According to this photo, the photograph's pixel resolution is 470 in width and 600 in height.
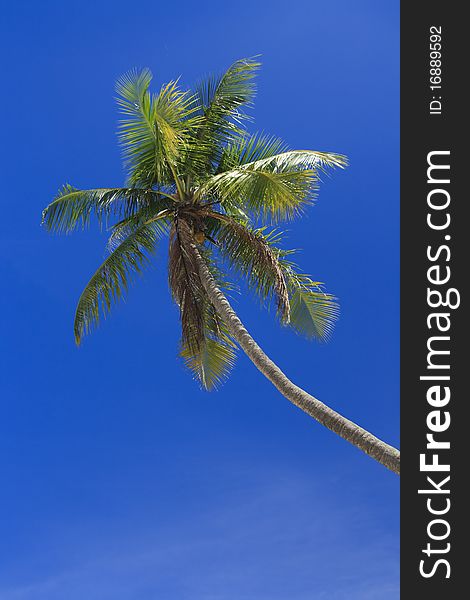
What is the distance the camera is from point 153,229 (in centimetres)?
1495

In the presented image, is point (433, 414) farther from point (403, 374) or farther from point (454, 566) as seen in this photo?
point (454, 566)

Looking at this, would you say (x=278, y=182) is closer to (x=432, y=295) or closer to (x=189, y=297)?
(x=189, y=297)

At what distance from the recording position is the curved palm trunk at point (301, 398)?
9.62 m

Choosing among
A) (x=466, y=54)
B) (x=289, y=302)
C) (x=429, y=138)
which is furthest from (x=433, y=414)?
(x=289, y=302)

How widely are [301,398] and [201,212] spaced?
4.61 meters

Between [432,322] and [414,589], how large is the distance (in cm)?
248

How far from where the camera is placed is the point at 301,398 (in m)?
11.2

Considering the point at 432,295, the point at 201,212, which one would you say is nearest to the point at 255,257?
the point at 201,212

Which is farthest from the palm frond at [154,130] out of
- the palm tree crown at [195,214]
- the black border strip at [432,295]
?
the black border strip at [432,295]

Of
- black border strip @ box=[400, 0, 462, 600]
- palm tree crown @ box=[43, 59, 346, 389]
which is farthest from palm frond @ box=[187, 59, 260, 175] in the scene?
black border strip @ box=[400, 0, 462, 600]

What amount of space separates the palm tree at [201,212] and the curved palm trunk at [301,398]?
0.04 metres

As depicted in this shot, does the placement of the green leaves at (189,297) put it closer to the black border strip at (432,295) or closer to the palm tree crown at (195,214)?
the palm tree crown at (195,214)

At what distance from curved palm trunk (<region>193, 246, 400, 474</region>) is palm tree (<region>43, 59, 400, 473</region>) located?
4 centimetres

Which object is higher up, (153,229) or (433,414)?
(153,229)
